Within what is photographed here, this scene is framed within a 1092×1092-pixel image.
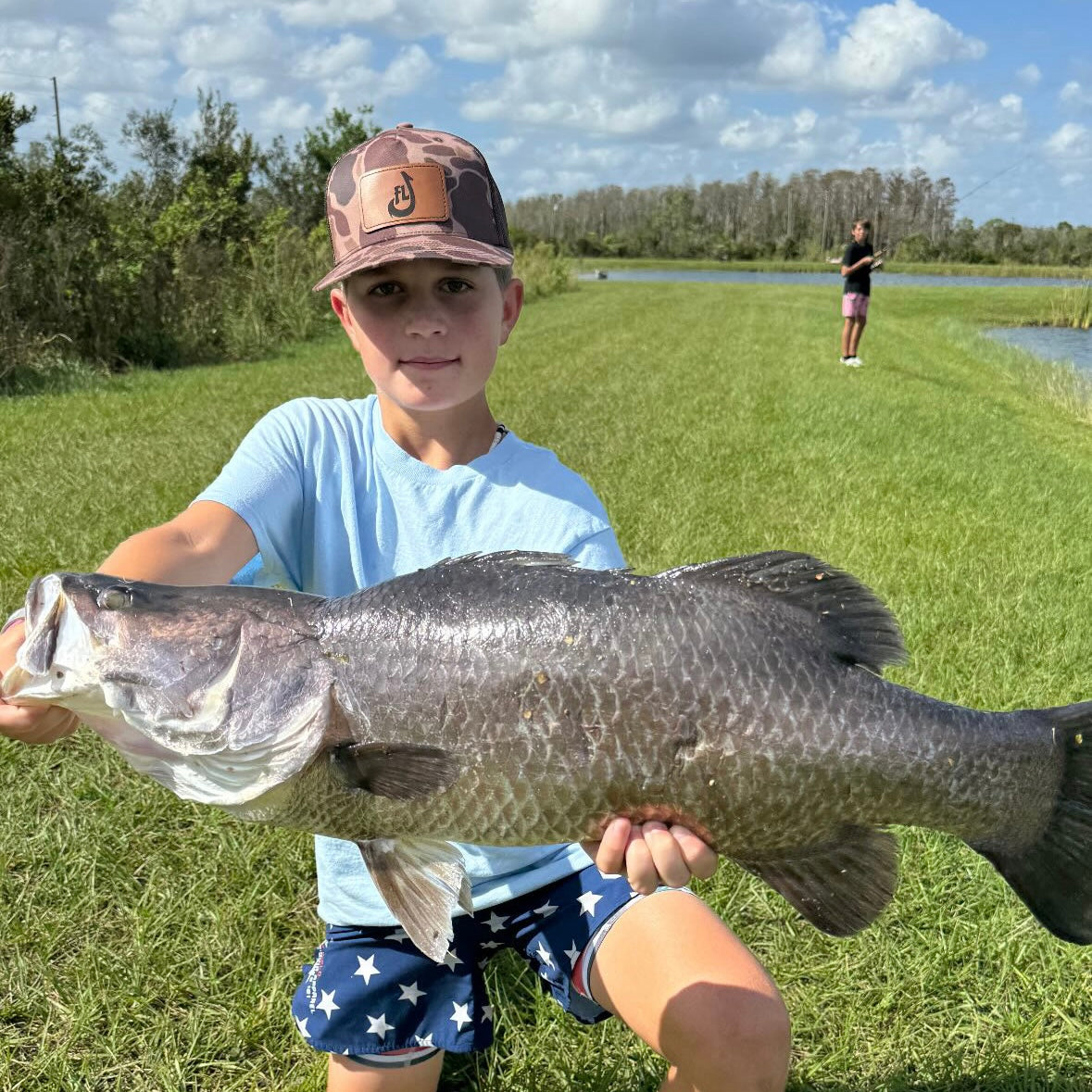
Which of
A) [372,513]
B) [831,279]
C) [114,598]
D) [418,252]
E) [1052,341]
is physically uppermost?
[831,279]

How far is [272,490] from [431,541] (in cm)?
50

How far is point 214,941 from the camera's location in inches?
137

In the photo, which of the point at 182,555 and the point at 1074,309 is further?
the point at 1074,309

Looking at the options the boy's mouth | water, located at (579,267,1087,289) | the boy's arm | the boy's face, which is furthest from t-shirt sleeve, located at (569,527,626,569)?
water, located at (579,267,1087,289)

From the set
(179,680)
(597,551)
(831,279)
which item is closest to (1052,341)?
(597,551)

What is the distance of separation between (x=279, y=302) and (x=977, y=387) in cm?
1557

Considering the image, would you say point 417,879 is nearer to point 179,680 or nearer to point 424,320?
point 179,680

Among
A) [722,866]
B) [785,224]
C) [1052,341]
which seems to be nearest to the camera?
[722,866]

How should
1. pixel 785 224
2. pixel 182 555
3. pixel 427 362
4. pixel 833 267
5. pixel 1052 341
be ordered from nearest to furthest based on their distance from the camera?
pixel 182 555 < pixel 427 362 < pixel 1052 341 < pixel 833 267 < pixel 785 224

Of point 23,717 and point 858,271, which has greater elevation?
point 858,271

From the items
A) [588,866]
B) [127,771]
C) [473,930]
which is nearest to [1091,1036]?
[588,866]

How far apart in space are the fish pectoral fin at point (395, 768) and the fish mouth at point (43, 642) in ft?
1.76

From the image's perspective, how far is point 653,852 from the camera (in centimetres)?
197

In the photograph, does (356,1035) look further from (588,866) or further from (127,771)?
(127,771)
